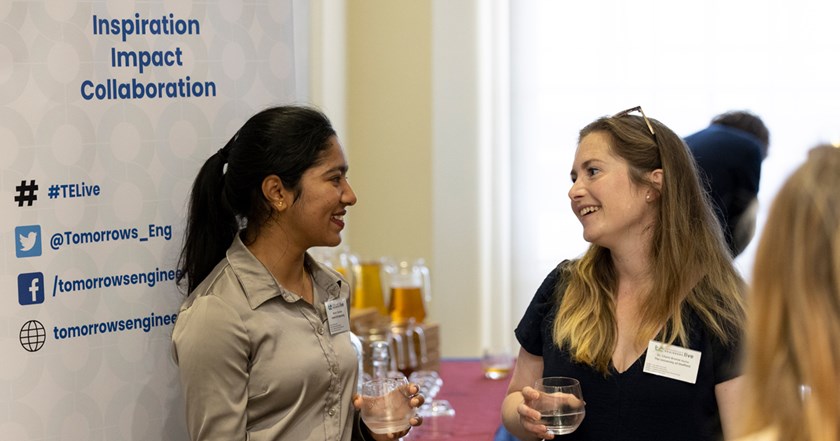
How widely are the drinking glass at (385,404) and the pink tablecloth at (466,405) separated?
1.94 ft

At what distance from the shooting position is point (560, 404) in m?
2.20

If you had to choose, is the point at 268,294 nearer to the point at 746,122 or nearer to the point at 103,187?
the point at 103,187

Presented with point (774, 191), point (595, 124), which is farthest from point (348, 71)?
point (774, 191)

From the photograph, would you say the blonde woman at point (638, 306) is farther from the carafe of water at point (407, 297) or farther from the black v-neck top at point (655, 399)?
the carafe of water at point (407, 297)

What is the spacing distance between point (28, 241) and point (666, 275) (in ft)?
4.69

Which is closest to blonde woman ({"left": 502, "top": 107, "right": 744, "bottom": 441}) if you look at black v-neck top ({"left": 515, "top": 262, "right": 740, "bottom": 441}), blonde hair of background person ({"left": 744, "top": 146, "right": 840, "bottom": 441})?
black v-neck top ({"left": 515, "top": 262, "right": 740, "bottom": 441})

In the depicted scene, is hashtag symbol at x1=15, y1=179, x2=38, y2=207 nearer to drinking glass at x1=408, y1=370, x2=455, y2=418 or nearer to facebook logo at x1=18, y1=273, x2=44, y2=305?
facebook logo at x1=18, y1=273, x2=44, y2=305

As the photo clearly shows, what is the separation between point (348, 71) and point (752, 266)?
4.35 m

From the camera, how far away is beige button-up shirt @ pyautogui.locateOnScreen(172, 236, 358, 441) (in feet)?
7.30

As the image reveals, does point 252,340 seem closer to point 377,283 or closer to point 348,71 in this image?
point 377,283

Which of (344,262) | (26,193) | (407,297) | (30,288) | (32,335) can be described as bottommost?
(407,297)

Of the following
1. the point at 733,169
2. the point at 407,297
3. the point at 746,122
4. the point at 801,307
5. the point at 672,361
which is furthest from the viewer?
the point at 746,122

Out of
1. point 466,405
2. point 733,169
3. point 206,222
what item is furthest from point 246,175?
point 733,169

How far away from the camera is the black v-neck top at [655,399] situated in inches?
89.4
